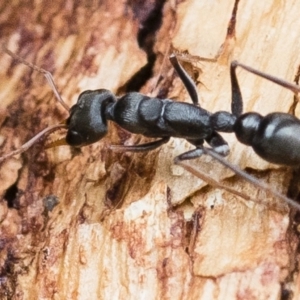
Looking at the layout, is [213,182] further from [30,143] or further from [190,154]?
[30,143]

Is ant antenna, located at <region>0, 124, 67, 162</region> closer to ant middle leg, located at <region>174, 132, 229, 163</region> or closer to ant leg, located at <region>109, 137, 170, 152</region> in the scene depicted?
ant leg, located at <region>109, 137, 170, 152</region>

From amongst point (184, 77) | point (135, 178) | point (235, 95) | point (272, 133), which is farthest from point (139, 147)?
point (272, 133)

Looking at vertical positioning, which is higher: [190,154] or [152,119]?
[152,119]

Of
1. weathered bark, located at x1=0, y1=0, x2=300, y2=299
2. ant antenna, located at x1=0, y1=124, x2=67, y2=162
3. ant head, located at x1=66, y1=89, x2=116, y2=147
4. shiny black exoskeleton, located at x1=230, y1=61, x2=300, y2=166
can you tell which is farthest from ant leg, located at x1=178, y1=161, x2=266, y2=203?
ant antenna, located at x1=0, y1=124, x2=67, y2=162

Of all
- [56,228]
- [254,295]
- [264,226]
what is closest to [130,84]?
[56,228]

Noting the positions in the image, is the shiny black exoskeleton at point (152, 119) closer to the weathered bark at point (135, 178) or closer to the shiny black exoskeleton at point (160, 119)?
the shiny black exoskeleton at point (160, 119)

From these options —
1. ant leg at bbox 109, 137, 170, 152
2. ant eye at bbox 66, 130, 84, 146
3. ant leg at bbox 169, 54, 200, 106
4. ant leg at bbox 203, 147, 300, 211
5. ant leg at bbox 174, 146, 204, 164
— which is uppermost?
ant leg at bbox 169, 54, 200, 106

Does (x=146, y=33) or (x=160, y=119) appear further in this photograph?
(x=146, y=33)
